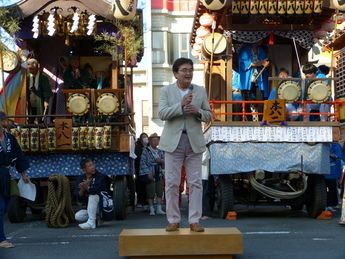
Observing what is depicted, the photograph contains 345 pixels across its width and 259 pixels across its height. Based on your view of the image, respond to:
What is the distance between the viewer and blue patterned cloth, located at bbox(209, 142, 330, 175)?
10.9 meters

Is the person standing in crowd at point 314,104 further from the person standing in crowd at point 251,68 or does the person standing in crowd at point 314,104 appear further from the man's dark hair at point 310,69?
the person standing in crowd at point 251,68

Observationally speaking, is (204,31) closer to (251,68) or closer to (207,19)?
(207,19)

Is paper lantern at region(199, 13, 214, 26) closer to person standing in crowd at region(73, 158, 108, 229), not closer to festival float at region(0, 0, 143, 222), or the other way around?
festival float at region(0, 0, 143, 222)

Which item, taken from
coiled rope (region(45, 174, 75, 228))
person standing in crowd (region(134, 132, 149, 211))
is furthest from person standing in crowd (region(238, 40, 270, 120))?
coiled rope (region(45, 174, 75, 228))

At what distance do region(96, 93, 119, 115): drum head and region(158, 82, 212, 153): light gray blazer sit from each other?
4447 mm

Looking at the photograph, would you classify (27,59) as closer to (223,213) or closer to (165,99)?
(223,213)

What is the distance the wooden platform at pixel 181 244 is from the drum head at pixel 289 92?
17.1ft

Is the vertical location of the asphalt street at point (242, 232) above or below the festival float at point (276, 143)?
below

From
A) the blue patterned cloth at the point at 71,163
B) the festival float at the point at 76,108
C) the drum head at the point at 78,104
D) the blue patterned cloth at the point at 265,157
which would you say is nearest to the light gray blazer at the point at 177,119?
the blue patterned cloth at the point at 265,157

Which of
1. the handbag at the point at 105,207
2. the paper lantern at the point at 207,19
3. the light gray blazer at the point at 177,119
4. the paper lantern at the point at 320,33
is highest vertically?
the paper lantern at the point at 207,19

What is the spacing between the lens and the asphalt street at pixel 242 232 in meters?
7.23

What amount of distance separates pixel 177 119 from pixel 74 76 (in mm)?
6702

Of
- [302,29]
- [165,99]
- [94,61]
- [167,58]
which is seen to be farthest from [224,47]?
[167,58]

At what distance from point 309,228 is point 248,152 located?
197cm
